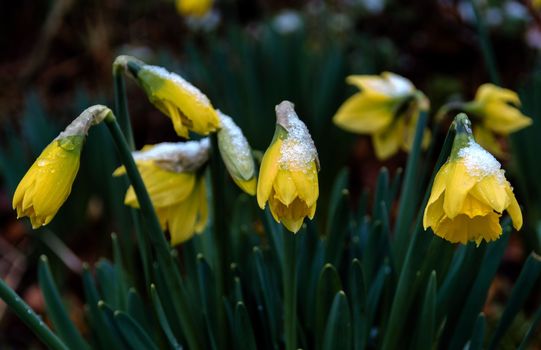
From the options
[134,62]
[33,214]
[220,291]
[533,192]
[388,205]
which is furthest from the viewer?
[533,192]

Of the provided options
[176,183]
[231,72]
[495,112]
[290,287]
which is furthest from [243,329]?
[231,72]

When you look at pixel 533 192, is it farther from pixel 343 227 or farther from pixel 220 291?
pixel 220 291

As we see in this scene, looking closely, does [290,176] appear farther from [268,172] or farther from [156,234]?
[156,234]

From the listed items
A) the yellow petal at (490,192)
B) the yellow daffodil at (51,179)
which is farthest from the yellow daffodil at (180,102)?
the yellow petal at (490,192)

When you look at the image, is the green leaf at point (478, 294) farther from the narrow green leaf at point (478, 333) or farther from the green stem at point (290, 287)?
the green stem at point (290, 287)

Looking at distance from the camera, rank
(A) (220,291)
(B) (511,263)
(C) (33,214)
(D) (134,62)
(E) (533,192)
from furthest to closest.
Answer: (B) (511,263)
(E) (533,192)
(A) (220,291)
(D) (134,62)
(C) (33,214)

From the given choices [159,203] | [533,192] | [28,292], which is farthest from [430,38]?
[159,203]

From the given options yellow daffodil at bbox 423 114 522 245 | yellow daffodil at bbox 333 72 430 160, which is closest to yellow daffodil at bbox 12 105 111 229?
yellow daffodil at bbox 423 114 522 245
